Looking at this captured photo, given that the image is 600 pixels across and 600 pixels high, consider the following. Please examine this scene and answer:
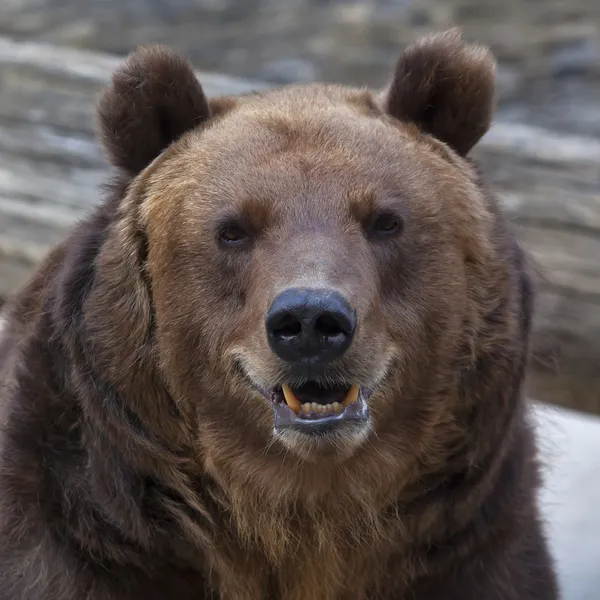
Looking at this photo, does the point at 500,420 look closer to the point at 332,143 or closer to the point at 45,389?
the point at 332,143

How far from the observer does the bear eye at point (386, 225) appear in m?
3.83

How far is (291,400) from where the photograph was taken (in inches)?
142

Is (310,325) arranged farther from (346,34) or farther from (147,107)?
(346,34)

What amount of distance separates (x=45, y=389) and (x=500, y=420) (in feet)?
4.89

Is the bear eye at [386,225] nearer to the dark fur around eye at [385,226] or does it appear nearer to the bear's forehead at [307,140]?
the dark fur around eye at [385,226]

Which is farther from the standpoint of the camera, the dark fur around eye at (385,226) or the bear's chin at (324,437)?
the dark fur around eye at (385,226)

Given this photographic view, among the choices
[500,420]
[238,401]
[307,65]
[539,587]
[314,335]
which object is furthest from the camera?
[307,65]

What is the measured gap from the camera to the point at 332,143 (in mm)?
3928

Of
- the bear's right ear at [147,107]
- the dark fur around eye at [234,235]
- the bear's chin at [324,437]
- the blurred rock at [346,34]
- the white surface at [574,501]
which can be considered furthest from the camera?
the blurred rock at [346,34]

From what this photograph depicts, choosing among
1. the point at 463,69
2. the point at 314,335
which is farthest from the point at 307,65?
the point at 314,335

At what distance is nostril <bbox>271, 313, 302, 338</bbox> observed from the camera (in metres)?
3.35

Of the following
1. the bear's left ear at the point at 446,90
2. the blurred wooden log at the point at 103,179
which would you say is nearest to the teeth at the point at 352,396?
the bear's left ear at the point at 446,90

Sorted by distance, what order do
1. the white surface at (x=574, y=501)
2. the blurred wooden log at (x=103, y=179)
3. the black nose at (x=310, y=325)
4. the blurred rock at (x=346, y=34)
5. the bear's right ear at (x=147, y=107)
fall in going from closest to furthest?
the black nose at (x=310, y=325), the bear's right ear at (x=147, y=107), the white surface at (x=574, y=501), the blurred wooden log at (x=103, y=179), the blurred rock at (x=346, y=34)

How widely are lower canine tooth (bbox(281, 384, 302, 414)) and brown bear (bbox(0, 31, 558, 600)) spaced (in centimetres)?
9
